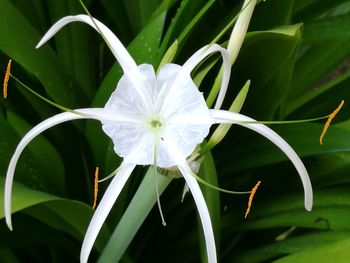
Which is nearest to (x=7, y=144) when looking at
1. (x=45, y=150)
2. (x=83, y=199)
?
(x=45, y=150)

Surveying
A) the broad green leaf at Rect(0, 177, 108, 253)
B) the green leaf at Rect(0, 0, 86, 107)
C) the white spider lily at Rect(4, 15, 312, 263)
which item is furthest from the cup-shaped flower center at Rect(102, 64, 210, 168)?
the green leaf at Rect(0, 0, 86, 107)

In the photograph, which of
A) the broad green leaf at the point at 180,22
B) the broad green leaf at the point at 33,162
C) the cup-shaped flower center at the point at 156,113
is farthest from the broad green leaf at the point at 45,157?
the cup-shaped flower center at the point at 156,113

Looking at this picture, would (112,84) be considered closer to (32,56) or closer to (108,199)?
(32,56)

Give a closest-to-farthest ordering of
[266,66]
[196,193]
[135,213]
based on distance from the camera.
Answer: [196,193], [135,213], [266,66]

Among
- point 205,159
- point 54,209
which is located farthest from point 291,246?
point 54,209

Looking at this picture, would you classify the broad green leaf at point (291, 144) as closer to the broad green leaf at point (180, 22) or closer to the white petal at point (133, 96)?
the broad green leaf at point (180, 22)
